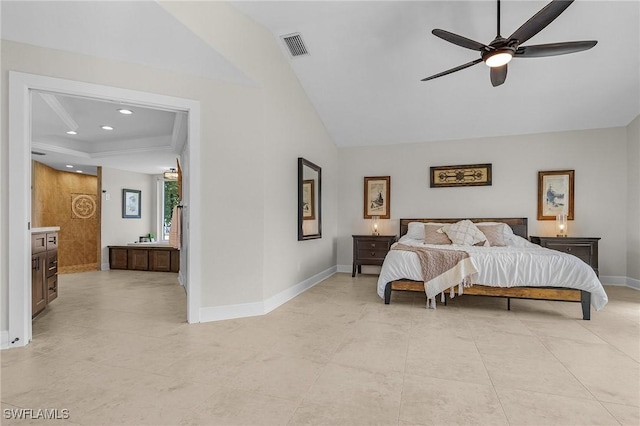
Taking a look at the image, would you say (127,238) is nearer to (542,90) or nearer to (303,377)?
(303,377)

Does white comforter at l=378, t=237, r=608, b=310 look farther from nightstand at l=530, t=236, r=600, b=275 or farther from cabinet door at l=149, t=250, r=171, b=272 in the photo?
cabinet door at l=149, t=250, r=171, b=272

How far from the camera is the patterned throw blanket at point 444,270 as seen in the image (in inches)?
145

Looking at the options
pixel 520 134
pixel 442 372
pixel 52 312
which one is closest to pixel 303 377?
pixel 442 372

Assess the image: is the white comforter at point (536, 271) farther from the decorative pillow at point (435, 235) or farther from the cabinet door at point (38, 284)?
the cabinet door at point (38, 284)

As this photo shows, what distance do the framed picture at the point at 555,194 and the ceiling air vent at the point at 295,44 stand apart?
14.7 ft

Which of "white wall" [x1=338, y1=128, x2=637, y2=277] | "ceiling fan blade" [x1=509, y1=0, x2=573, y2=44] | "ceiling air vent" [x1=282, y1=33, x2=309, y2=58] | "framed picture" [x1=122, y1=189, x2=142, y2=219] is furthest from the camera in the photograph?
"framed picture" [x1=122, y1=189, x2=142, y2=219]

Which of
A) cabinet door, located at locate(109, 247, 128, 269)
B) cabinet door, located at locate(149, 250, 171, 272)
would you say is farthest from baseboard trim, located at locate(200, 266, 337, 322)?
cabinet door, located at locate(109, 247, 128, 269)

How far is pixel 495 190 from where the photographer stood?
578cm

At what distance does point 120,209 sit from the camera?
7750mm

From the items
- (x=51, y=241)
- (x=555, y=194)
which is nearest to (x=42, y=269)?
(x=51, y=241)

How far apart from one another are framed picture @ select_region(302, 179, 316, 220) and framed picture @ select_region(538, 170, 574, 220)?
392 centimetres

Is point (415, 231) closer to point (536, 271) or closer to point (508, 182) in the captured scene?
point (508, 182)

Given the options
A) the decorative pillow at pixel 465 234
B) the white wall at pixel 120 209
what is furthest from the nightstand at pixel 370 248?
the white wall at pixel 120 209

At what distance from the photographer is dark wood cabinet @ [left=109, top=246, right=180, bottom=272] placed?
676 cm
